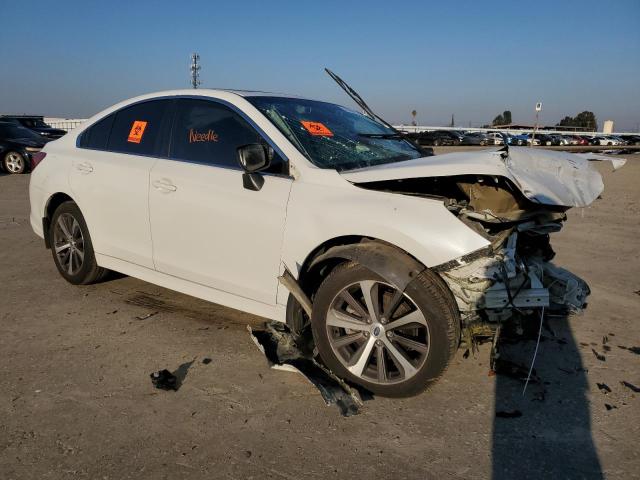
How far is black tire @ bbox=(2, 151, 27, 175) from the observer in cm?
1641

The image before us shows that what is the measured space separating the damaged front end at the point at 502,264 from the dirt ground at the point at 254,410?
46 cm

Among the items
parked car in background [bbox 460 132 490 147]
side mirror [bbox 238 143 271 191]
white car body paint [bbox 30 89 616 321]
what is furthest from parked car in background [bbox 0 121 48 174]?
parked car in background [bbox 460 132 490 147]

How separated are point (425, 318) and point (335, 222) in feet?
2.51

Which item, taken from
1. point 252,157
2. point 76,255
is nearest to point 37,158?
point 76,255

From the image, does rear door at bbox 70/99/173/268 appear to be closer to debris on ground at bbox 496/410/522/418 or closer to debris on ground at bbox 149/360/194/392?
debris on ground at bbox 149/360/194/392

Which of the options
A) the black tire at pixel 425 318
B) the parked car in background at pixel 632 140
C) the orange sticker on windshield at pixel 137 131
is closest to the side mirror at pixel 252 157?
the black tire at pixel 425 318

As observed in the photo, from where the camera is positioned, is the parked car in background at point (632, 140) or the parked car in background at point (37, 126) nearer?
the parked car in background at point (37, 126)

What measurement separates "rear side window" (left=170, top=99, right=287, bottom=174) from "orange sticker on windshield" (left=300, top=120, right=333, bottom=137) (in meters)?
0.39

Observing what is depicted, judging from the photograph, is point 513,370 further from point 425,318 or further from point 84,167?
point 84,167

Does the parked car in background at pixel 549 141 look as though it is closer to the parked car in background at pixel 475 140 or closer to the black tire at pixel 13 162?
the parked car in background at pixel 475 140

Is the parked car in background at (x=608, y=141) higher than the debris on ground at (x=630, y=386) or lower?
higher

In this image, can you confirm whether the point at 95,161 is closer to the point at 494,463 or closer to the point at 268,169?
the point at 268,169

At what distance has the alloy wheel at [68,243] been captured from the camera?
4758 millimetres

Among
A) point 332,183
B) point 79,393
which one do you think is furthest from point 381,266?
point 79,393
